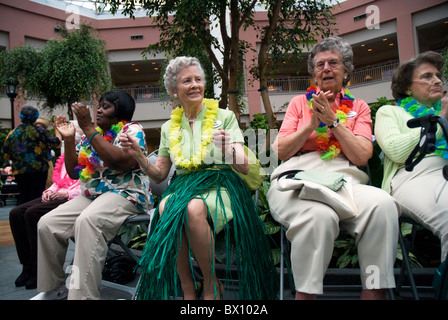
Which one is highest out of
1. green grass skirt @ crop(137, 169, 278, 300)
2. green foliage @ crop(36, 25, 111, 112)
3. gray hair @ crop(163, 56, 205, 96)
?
green foliage @ crop(36, 25, 111, 112)

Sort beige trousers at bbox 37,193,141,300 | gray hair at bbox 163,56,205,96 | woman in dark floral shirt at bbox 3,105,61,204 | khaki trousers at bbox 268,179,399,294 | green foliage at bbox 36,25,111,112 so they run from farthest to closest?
green foliage at bbox 36,25,111,112 → woman in dark floral shirt at bbox 3,105,61,204 → gray hair at bbox 163,56,205,96 → beige trousers at bbox 37,193,141,300 → khaki trousers at bbox 268,179,399,294

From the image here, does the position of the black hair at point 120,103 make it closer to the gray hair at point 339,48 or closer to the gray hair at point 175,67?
the gray hair at point 175,67

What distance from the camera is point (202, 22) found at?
4.64 metres

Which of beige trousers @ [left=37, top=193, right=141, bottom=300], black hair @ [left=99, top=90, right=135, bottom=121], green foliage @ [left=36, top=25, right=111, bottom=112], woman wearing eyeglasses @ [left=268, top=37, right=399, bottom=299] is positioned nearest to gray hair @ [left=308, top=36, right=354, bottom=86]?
woman wearing eyeglasses @ [left=268, top=37, right=399, bottom=299]

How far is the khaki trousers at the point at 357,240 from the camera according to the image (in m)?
1.46

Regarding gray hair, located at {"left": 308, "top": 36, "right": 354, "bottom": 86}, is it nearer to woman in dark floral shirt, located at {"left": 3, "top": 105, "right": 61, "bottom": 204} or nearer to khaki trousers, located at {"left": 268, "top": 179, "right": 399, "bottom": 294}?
khaki trousers, located at {"left": 268, "top": 179, "right": 399, "bottom": 294}

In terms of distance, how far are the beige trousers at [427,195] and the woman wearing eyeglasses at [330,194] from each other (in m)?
0.18

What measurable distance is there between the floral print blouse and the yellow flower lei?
2303mm

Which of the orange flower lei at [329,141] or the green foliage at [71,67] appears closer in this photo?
the orange flower lei at [329,141]

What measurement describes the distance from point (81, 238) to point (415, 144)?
1888mm

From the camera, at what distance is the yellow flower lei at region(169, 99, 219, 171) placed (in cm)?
199

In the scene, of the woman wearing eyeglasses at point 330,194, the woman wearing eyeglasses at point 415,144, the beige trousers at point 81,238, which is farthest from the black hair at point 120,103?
the woman wearing eyeglasses at point 415,144

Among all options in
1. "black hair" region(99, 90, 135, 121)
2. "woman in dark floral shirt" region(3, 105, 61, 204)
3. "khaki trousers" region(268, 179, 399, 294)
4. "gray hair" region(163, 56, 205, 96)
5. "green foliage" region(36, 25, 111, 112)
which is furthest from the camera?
"green foliage" region(36, 25, 111, 112)
